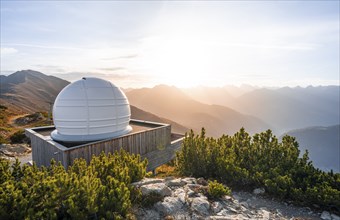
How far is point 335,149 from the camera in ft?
532

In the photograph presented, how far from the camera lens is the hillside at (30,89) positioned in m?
86.7

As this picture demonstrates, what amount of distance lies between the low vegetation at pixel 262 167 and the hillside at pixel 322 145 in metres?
177

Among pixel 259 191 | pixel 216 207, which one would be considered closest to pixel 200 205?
pixel 216 207

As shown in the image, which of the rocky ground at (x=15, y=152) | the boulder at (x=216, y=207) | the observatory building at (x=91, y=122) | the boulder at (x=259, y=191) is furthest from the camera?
the rocky ground at (x=15, y=152)

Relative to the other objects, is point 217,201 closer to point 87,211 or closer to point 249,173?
point 249,173

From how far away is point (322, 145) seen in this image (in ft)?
553

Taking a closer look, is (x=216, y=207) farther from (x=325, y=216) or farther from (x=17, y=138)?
(x=17, y=138)

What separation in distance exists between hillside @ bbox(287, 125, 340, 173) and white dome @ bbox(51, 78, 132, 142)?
179982 mm

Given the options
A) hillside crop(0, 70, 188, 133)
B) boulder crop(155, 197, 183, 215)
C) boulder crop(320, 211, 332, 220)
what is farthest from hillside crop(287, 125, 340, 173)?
boulder crop(155, 197, 183, 215)

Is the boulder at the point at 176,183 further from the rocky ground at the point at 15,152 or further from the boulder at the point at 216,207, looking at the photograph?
the rocky ground at the point at 15,152

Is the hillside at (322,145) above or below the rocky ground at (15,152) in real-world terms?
below

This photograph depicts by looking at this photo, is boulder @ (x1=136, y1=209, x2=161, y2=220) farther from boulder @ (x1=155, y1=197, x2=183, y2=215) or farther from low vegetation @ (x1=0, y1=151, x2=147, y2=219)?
low vegetation @ (x1=0, y1=151, x2=147, y2=219)

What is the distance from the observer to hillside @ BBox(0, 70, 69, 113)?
86.7 meters

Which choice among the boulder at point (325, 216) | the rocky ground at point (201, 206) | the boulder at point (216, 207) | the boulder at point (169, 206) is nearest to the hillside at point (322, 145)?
the boulder at point (325, 216)
